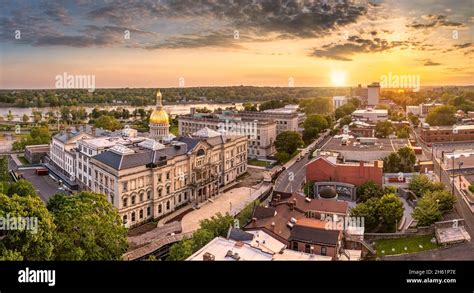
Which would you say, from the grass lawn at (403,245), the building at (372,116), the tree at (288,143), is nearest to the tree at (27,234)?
the grass lawn at (403,245)

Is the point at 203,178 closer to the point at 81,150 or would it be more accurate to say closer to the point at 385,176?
the point at 81,150

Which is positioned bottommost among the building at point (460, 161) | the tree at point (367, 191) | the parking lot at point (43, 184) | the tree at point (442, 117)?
the parking lot at point (43, 184)

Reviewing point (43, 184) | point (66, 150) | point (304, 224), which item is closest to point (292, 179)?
point (304, 224)

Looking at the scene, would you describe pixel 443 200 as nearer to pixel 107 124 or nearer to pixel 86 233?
pixel 86 233

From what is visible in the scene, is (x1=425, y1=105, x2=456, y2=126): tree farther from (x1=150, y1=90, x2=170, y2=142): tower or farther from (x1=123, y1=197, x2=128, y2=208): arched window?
(x1=123, y1=197, x2=128, y2=208): arched window

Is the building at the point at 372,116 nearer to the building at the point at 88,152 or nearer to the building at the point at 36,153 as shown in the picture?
the building at the point at 88,152

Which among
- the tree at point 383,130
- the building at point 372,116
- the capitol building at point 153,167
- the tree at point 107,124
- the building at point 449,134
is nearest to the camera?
the capitol building at point 153,167
